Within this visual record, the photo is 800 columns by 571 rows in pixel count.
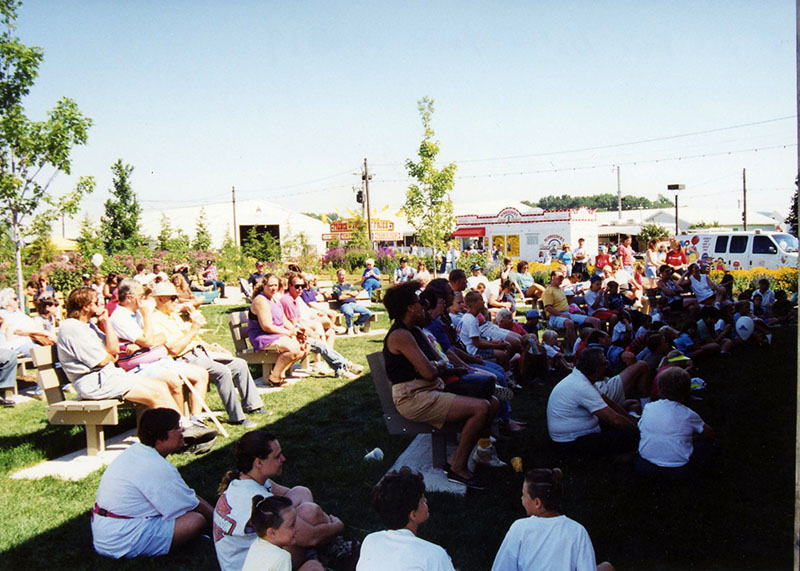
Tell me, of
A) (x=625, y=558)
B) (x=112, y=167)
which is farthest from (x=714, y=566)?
(x=112, y=167)

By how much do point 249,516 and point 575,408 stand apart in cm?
288

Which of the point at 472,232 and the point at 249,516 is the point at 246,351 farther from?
the point at 472,232

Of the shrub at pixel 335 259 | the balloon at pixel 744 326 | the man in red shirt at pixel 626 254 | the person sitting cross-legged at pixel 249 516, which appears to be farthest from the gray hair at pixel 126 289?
the shrub at pixel 335 259

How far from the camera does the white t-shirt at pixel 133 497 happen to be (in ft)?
11.8

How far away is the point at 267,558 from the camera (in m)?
2.81

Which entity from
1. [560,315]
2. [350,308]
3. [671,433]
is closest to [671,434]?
[671,433]

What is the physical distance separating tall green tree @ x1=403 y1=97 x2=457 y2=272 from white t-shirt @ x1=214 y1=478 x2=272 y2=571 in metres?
17.6

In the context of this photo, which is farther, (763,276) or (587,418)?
(763,276)

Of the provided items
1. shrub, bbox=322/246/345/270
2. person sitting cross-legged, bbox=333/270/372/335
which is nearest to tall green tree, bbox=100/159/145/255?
shrub, bbox=322/246/345/270

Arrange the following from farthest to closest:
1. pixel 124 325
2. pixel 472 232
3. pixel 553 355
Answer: pixel 472 232 → pixel 553 355 → pixel 124 325

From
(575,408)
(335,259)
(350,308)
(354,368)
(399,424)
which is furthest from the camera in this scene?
(335,259)

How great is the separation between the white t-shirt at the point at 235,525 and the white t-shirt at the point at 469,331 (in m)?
4.36

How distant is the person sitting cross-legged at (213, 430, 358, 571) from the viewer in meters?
3.27

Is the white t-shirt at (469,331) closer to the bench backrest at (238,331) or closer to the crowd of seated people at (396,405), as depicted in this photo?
the crowd of seated people at (396,405)
